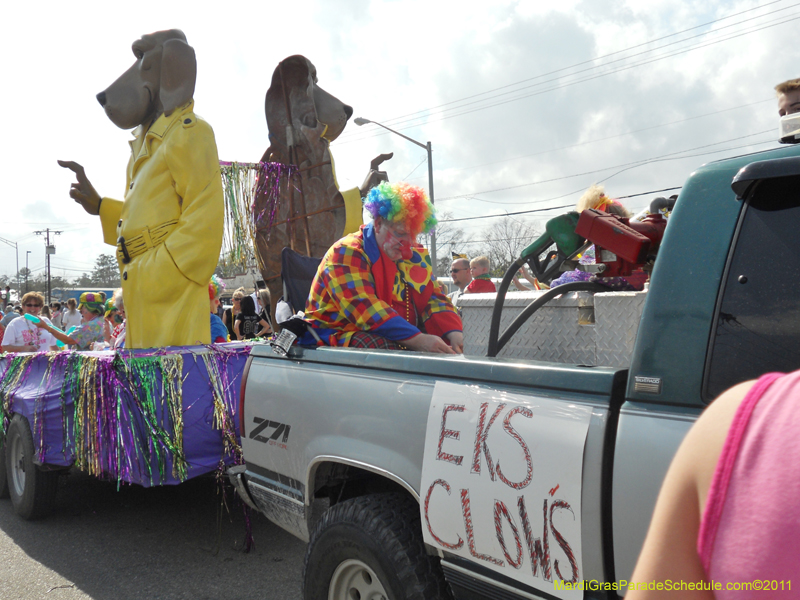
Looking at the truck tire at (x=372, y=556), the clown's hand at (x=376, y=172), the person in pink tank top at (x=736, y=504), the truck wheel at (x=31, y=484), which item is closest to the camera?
the person in pink tank top at (x=736, y=504)

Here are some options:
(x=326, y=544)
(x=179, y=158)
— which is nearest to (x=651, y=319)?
(x=326, y=544)

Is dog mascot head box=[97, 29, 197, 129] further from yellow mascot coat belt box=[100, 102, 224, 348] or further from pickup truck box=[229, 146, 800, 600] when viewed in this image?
pickup truck box=[229, 146, 800, 600]

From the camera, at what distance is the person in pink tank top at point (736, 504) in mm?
582

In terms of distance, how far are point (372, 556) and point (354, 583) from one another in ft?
0.74

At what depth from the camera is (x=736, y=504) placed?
604mm

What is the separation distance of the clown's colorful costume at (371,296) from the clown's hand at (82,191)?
132 inches

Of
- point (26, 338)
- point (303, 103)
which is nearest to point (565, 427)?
point (26, 338)

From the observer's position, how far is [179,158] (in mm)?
5020

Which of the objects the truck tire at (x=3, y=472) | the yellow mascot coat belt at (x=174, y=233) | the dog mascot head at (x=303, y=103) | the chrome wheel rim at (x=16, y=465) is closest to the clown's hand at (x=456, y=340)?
the yellow mascot coat belt at (x=174, y=233)

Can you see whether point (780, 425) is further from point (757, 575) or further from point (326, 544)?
point (326, 544)

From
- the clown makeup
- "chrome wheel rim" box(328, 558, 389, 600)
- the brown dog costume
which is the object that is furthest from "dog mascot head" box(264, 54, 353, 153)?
"chrome wheel rim" box(328, 558, 389, 600)

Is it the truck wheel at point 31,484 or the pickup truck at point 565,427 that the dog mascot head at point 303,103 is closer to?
the truck wheel at point 31,484

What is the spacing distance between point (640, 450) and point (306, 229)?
6.58 meters

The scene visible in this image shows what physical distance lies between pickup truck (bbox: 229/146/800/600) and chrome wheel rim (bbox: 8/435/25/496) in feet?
12.5
